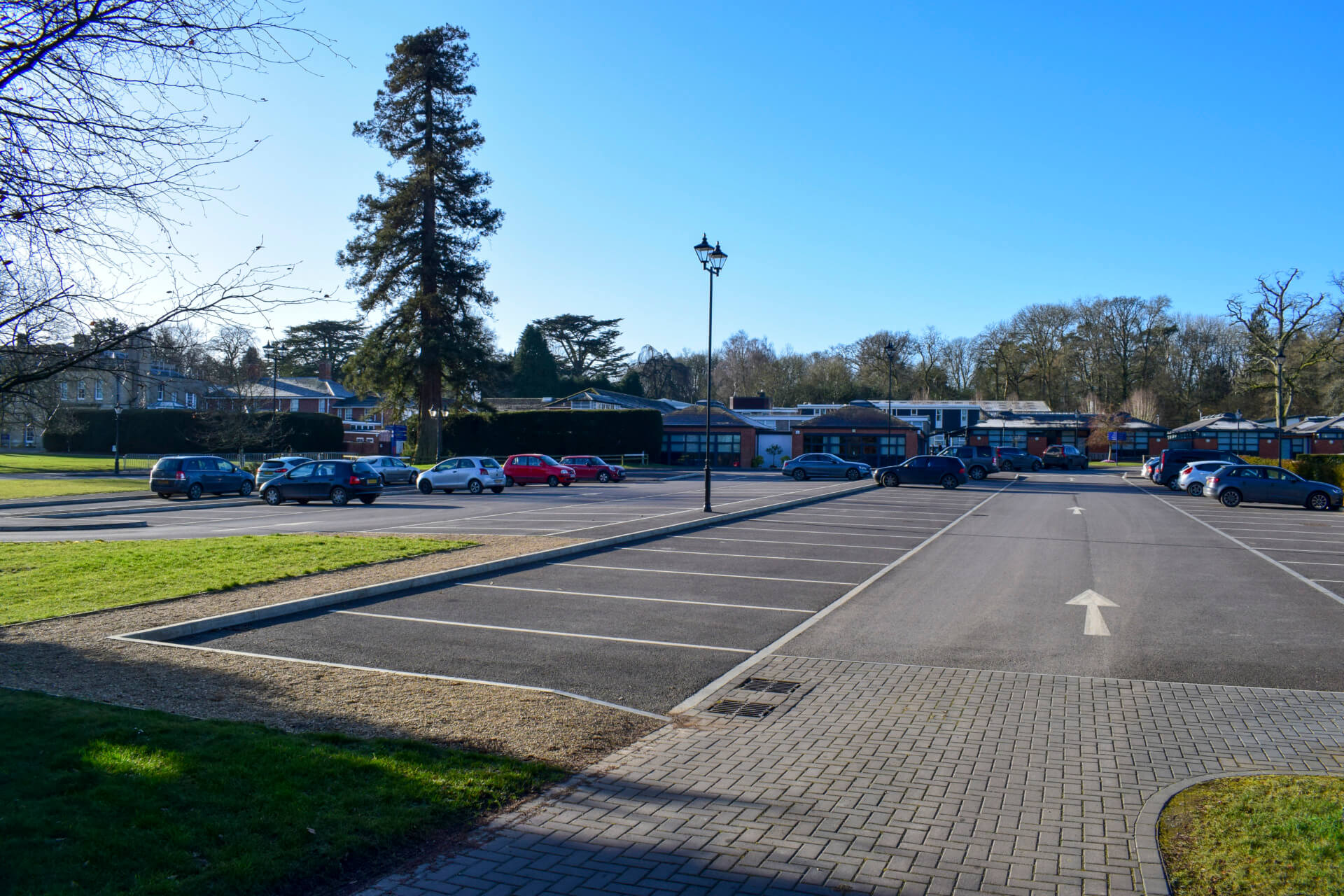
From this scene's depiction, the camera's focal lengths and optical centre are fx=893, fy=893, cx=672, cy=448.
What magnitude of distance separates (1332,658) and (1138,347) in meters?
89.7

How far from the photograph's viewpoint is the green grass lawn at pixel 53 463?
50.7 m

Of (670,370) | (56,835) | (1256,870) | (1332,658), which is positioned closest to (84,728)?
(56,835)

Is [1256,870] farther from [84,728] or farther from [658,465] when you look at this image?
[658,465]

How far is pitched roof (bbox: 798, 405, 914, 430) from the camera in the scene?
6519cm

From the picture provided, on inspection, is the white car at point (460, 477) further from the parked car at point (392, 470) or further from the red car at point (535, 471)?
the red car at point (535, 471)

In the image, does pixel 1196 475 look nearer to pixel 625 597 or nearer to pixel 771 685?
pixel 625 597

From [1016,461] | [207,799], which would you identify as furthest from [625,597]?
[1016,461]

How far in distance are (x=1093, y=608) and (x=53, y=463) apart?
63059mm

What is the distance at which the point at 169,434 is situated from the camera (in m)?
65.6

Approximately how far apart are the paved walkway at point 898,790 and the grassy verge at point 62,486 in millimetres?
37359

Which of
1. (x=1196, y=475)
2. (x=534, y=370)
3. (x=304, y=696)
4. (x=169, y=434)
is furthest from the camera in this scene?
(x=534, y=370)

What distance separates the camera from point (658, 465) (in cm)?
6731

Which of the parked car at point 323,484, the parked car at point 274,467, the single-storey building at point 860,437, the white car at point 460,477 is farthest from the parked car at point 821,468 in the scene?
the parked car at point 274,467

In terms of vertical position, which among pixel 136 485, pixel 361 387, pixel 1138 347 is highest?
pixel 1138 347
